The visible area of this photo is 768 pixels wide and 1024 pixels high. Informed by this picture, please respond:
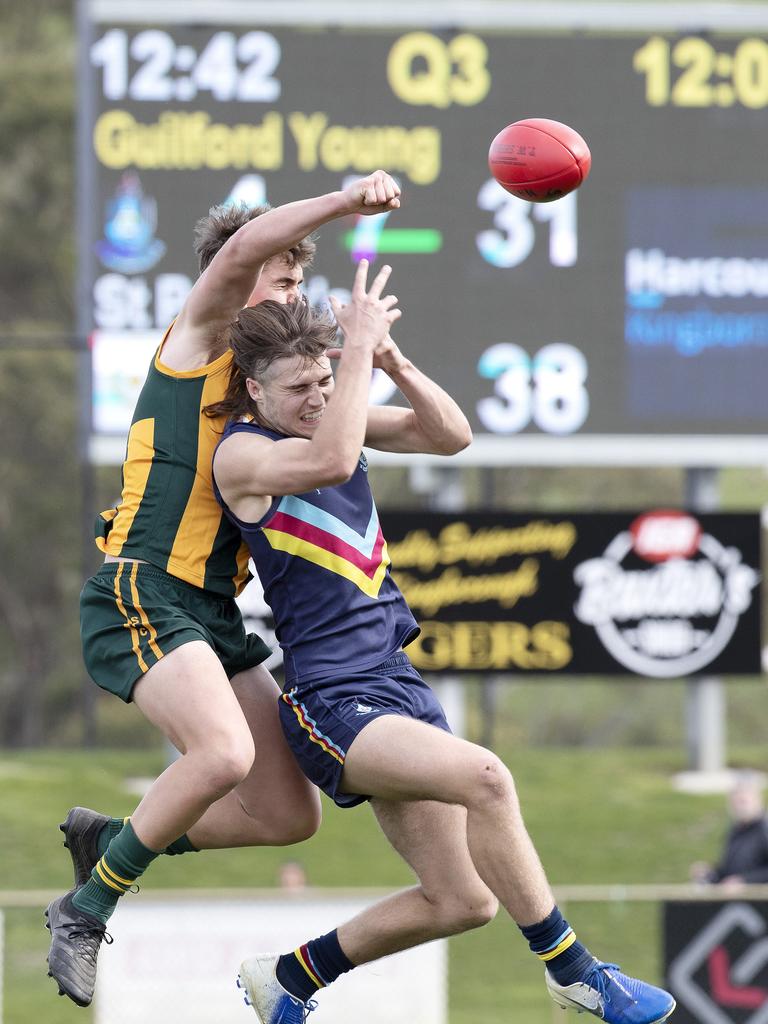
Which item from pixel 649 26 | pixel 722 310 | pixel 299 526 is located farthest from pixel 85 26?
pixel 299 526

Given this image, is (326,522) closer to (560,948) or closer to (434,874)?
(434,874)

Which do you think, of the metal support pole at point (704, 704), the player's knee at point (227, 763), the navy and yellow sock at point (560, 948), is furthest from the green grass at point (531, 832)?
the player's knee at point (227, 763)

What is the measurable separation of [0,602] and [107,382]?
1290cm

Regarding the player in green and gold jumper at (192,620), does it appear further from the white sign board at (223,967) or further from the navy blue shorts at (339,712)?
the white sign board at (223,967)

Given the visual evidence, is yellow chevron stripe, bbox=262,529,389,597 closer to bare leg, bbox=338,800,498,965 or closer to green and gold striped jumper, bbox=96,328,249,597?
green and gold striped jumper, bbox=96,328,249,597

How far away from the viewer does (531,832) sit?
13617 millimetres

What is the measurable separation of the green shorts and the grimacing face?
54 cm

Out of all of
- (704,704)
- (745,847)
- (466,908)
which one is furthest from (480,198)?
(466,908)

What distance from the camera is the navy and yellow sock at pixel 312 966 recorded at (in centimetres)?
530

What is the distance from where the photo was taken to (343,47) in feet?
39.2

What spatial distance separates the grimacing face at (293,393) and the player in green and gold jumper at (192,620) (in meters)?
0.20

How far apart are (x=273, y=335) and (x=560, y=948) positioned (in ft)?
5.81

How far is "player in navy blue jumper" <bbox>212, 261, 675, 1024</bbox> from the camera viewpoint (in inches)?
186

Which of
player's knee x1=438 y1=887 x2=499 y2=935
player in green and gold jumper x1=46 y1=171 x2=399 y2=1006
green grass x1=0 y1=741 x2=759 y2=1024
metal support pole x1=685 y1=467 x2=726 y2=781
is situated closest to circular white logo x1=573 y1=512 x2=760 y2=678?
metal support pole x1=685 y1=467 x2=726 y2=781
